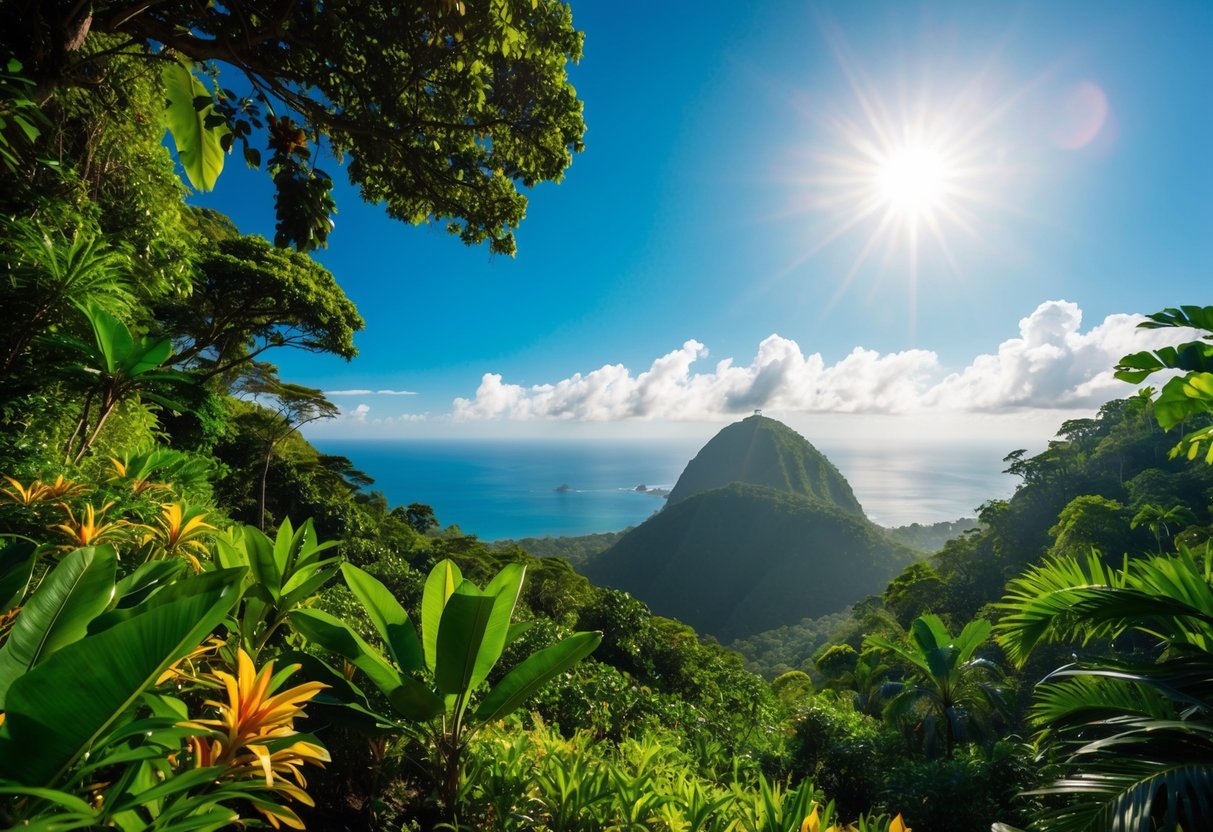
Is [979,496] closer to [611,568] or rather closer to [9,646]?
[611,568]

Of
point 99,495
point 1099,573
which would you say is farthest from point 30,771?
point 1099,573

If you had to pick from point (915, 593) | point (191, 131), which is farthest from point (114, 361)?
Result: point (915, 593)

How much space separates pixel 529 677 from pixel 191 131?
14.2 feet

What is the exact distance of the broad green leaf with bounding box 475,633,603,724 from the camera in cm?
139

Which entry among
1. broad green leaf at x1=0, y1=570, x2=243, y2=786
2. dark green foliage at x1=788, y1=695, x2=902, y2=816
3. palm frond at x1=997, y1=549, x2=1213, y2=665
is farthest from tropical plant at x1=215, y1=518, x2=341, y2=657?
dark green foliage at x1=788, y1=695, x2=902, y2=816

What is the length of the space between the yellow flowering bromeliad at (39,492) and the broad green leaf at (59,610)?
1.72 metres

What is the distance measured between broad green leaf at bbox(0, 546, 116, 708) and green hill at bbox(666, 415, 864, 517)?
84870 millimetres

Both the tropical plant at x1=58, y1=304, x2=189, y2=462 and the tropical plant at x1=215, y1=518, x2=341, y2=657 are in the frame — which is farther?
the tropical plant at x1=58, y1=304, x2=189, y2=462

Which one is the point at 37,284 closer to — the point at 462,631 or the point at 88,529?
the point at 88,529

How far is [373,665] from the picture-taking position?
1348 millimetres

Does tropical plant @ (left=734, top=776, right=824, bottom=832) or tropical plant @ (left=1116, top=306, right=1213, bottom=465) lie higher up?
tropical plant @ (left=1116, top=306, right=1213, bottom=465)

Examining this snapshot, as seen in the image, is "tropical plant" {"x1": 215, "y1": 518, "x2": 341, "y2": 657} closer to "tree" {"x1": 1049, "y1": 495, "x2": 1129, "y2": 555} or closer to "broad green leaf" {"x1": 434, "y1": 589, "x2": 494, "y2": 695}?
"broad green leaf" {"x1": 434, "y1": 589, "x2": 494, "y2": 695}

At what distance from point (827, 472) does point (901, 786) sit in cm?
9497

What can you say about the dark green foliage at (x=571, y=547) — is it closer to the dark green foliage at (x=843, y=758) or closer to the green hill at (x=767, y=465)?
the green hill at (x=767, y=465)
